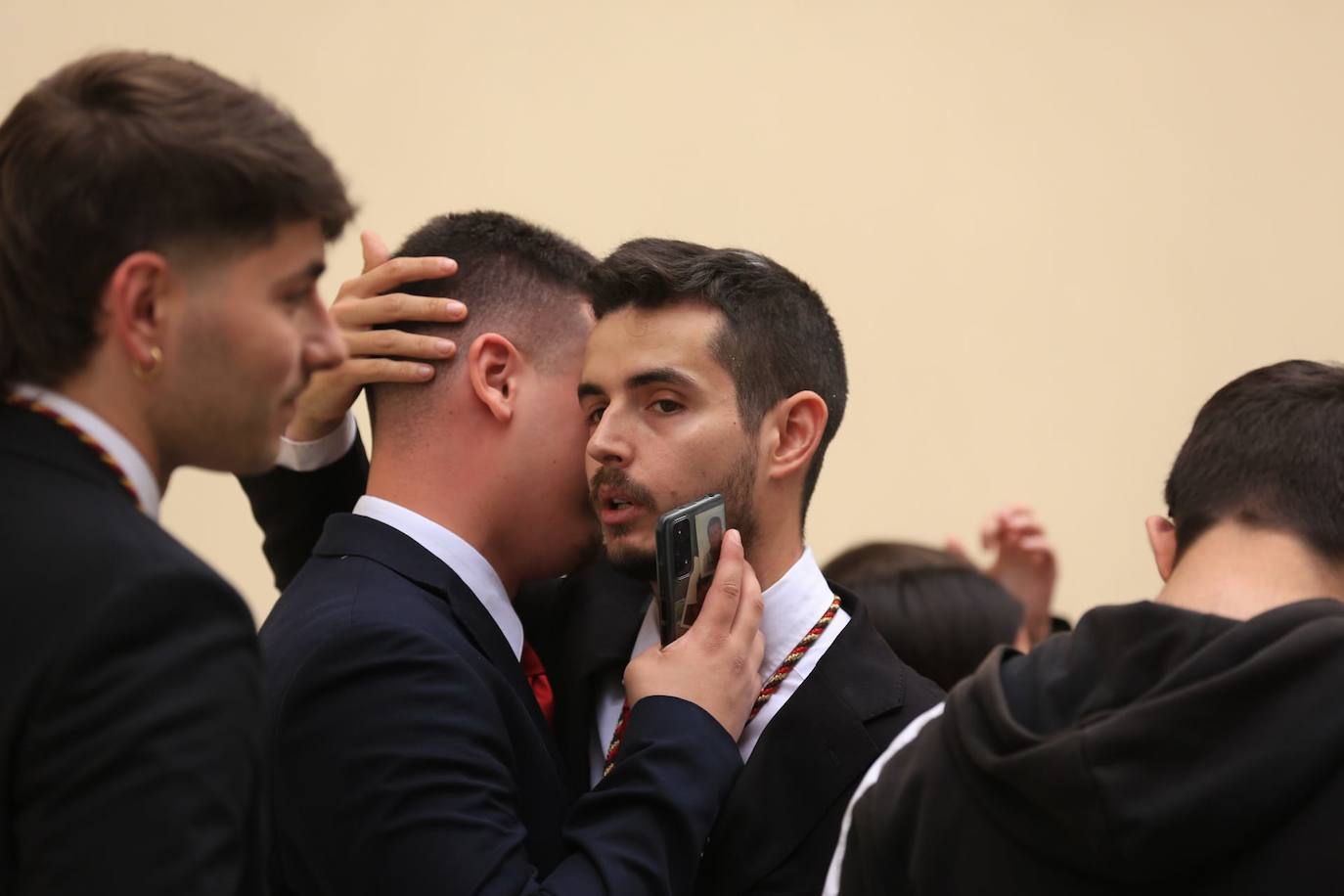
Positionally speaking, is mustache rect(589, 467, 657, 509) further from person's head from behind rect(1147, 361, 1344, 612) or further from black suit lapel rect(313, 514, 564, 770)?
person's head from behind rect(1147, 361, 1344, 612)

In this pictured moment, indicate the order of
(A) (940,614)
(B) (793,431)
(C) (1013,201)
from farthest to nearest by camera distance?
(C) (1013,201)
(A) (940,614)
(B) (793,431)

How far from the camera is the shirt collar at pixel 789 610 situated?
1.66 m

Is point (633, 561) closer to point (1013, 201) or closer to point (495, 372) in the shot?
point (495, 372)

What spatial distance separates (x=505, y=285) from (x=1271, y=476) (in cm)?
87

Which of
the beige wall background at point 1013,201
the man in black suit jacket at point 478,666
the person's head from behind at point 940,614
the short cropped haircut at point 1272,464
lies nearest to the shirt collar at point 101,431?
the man in black suit jacket at point 478,666

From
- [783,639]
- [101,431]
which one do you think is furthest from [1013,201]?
[101,431]

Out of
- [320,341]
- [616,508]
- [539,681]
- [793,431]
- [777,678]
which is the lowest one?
[539,681]

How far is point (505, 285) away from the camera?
1.78 m

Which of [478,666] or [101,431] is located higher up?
[101,431]

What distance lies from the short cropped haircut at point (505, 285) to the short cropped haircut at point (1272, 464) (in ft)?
2.38

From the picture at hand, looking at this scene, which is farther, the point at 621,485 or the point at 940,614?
the point at 940,614

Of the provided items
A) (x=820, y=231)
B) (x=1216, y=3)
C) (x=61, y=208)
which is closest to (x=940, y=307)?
(x=820, y=231)

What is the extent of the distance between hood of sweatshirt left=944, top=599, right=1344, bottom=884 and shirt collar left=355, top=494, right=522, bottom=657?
62cm

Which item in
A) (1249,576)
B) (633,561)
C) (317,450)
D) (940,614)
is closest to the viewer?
(1249,576)
